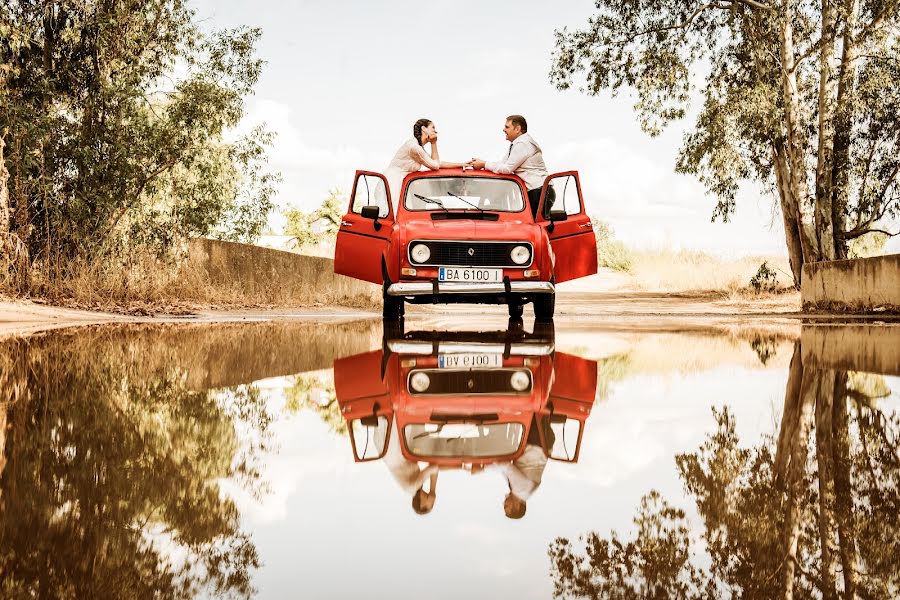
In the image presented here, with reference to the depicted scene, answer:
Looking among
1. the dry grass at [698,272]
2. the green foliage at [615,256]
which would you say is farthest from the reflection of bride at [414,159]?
the green foliage at [615,256]

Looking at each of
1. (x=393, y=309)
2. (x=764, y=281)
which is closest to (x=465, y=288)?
(x=393, y=309)

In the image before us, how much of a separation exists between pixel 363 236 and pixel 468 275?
150 centimetres

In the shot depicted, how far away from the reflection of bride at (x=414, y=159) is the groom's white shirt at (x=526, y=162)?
65 centimetres

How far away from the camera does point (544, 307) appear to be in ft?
40.8

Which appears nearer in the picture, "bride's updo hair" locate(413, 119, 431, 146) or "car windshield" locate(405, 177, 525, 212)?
"car windshield" locate(405, 177, 525, 212)

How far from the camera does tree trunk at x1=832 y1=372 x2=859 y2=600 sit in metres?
2.02

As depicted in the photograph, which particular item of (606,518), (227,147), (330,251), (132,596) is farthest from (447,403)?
(330,251)

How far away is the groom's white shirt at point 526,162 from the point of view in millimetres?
12469

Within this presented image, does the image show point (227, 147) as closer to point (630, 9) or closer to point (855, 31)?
point (630, 9)

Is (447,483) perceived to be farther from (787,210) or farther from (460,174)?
(787,210)

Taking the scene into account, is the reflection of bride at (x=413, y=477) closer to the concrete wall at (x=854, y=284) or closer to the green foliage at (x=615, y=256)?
the concrete wall at (x=854, y=284)

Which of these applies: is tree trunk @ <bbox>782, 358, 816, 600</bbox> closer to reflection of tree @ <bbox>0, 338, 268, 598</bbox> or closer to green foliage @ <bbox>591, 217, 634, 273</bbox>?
reflection of tree @ <bbox>0, 338, 268, 598</bbox>

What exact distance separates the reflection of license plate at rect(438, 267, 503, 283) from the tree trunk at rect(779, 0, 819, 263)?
1342 centimetres

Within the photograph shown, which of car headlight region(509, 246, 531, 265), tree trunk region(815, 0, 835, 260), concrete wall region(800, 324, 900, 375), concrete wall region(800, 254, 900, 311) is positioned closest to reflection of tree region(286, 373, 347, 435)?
concrete wall region(800, 324, 900, 375)
